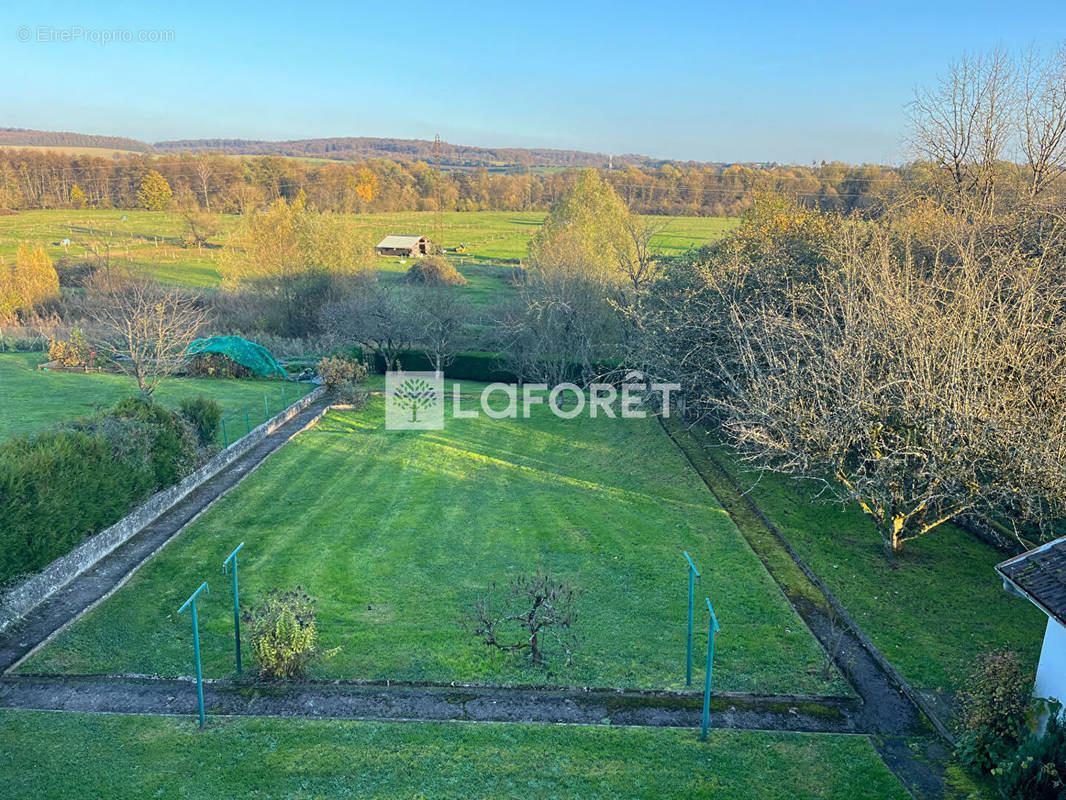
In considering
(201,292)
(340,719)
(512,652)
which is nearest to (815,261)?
(512,652)

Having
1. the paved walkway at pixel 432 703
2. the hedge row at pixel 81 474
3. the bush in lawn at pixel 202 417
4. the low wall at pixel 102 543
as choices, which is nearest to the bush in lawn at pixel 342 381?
the low wall at pixel 102 543

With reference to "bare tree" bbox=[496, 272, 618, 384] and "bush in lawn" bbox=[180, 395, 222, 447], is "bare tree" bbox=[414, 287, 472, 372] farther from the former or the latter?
"bush in lawn" bbox=[180, 395, 222, 447]

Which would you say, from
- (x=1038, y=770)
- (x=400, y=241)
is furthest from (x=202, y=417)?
(x=400, y=241)

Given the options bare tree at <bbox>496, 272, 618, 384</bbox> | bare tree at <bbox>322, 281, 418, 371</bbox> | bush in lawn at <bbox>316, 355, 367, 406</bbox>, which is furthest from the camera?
bare tree at <bbox>322, 281, 418, 371</bbox>

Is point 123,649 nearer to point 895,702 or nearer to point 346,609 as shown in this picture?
point 346,609

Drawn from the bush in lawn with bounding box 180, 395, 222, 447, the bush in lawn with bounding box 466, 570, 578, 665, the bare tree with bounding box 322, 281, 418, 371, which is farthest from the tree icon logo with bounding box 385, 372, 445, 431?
the bush in lawn with bounding box 466, 570, 578, 665
